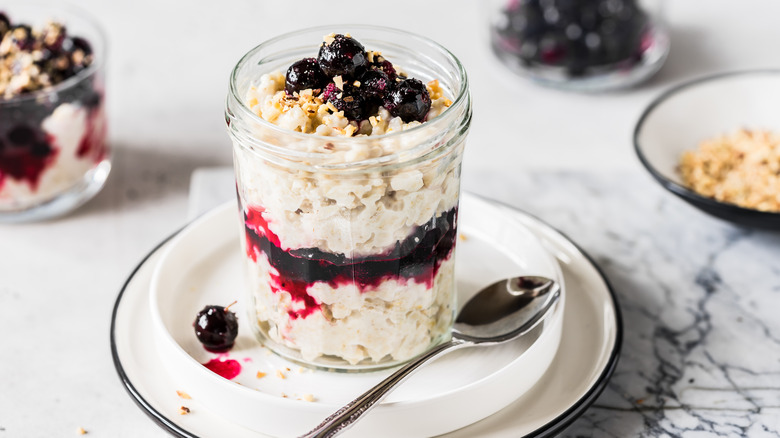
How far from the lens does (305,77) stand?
3.72 feet

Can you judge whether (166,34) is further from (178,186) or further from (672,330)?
(672,330)

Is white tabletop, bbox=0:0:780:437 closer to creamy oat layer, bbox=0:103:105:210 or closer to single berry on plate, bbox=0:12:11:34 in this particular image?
creamy oat layer, bbox=0:103:105:210

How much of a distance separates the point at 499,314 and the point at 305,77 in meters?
0.46

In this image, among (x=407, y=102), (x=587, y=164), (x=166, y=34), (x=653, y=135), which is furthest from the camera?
(x=166, y=34)

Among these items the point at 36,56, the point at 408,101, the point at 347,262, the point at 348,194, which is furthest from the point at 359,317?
the point at 36,56

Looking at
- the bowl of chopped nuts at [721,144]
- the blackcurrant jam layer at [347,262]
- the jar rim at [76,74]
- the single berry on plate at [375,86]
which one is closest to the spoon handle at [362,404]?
the blackcurrant jam layer at [347,262]

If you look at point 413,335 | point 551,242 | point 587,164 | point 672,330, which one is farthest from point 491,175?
point 413,335

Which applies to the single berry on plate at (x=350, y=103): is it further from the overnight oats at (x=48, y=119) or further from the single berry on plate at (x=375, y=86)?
the overnight oats at (x=48, y=119)

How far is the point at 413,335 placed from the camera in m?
1.23

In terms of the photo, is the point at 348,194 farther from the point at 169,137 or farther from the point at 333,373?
the point at 169,137

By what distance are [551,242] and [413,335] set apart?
0.39m

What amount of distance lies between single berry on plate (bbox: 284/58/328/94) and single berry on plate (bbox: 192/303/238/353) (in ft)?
1.14

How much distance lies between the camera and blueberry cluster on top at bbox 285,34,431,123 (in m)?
1.10

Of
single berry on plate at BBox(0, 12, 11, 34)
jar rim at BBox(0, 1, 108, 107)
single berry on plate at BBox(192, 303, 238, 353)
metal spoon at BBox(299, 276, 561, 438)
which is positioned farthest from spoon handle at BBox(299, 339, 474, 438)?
single berry on plate at BBox(0, 12, 11, 34)
